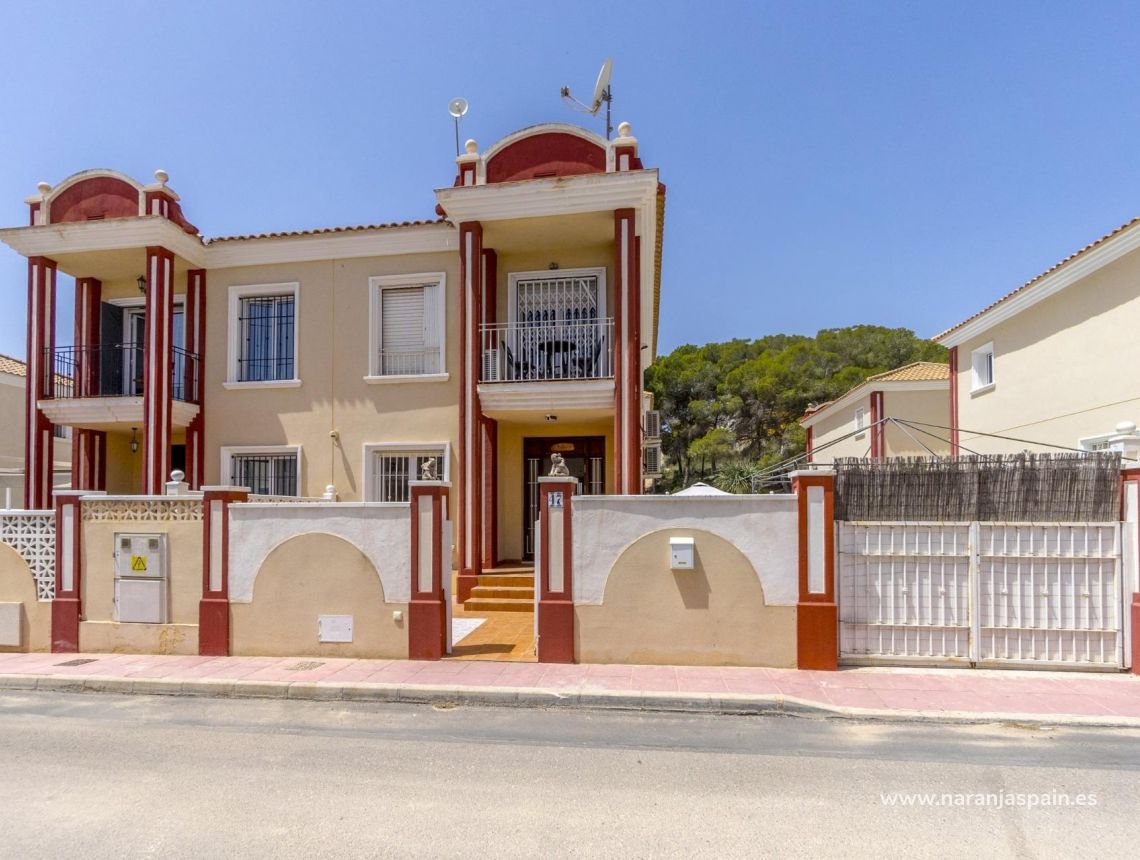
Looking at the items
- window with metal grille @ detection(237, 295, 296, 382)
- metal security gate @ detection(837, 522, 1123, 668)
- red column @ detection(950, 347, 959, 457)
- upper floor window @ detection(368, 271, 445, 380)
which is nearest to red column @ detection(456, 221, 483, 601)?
upper floor window @ detection(368, 271, 445, 380)

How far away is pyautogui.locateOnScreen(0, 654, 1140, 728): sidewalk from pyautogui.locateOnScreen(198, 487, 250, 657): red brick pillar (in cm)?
25

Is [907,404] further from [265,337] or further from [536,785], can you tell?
[536,785]

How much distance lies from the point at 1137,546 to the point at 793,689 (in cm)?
391

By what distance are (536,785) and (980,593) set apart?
17.2 feet

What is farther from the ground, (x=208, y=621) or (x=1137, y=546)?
(x=1137, y=546)

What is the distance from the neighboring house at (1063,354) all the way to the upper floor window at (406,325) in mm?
9268

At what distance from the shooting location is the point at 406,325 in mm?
12234

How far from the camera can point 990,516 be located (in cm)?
718

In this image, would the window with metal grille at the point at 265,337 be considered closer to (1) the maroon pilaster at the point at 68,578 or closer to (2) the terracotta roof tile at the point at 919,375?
(1) the maroon pilaster at the point at 68,578

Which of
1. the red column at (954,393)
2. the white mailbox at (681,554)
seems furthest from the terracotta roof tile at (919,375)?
the white mailbox at (681,554)

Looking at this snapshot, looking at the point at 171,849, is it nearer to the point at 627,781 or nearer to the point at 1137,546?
the point at 627,781

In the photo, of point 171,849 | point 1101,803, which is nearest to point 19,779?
point 171,849

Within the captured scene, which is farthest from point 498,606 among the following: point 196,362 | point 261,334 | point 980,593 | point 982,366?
point 982,366

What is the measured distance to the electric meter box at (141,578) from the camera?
8.05 metres
